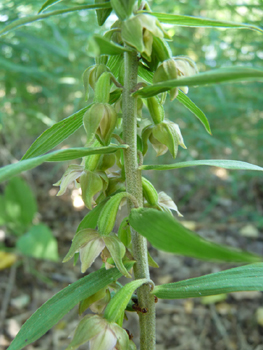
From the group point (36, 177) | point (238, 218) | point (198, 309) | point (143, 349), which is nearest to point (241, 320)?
point (198, 309)

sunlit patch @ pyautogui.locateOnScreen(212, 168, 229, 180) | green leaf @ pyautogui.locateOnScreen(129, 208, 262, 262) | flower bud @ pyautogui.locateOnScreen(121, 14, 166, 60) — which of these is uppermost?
flower bud @ pyautogui.locateOnScreen(121, 14, 166, 60)

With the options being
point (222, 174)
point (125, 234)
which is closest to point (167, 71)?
point (125, 234)

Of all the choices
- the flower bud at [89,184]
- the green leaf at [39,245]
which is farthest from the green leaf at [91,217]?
the green leaf at [39,245]

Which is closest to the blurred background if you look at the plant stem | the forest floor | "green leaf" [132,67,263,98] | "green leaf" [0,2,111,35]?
the forest floor

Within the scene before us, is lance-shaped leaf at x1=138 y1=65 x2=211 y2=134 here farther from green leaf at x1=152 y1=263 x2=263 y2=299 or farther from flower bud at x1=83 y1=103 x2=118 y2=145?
green leaf at x1=152 y1=263 x2=263 y2=299

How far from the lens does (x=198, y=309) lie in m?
2.37

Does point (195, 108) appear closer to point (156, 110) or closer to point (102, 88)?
point (156, 110)

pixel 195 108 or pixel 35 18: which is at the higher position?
pixel 35 18

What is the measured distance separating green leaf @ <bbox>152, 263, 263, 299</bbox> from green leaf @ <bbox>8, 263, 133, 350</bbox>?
0.12 meters

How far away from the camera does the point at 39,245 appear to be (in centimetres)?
250

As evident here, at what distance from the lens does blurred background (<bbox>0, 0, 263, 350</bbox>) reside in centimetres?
229

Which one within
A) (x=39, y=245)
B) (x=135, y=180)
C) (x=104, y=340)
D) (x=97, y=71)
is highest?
(x=97, y=71)

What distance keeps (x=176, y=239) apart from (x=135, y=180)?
0.27 meters

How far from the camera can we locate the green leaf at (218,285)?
2.29 ft
